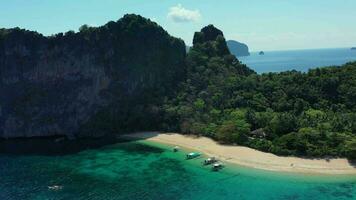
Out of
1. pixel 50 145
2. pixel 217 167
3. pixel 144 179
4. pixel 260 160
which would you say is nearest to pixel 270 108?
pixel 260 160

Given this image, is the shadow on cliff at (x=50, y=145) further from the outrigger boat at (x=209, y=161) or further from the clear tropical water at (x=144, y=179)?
the outrigger boat at (x=209, y=161)

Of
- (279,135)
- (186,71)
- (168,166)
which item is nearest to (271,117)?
(279,135)

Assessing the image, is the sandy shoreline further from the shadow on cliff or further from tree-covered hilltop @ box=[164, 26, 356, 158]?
the shadow on cliff

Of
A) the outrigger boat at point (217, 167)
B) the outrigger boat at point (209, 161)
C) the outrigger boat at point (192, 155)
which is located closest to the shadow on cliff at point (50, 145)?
the outrigger boat at point (192, 155)

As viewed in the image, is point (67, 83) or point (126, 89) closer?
point (67, 83)

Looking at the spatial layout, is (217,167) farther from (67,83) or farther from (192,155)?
(67,83)

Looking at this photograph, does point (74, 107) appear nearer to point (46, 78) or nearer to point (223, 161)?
point (46, 78)
